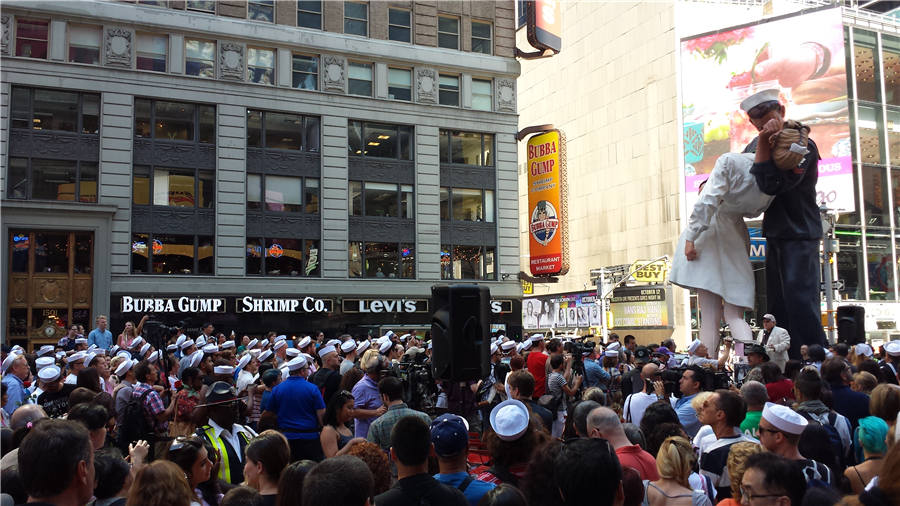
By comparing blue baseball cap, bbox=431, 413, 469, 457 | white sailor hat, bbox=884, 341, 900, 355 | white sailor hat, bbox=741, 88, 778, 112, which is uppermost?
white sailor hat, bbox=741, 88, 778, 112

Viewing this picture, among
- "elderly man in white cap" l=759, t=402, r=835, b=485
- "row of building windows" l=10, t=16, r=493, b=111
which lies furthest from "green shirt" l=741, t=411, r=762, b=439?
"row of building windows" l=10, t=16, r=493, b=111

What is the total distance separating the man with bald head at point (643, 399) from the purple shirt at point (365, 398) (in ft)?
10.4

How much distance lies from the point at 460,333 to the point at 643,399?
225 centimetres

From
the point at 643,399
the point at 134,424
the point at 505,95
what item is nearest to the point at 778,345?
the point at 643,399

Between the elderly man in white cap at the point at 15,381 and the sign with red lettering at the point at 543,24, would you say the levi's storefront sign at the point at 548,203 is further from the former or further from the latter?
the elderly man in white cap at the point at 15,381

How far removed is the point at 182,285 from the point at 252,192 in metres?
5.27

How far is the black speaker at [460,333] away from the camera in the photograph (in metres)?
8.83

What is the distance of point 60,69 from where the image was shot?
1224 inches

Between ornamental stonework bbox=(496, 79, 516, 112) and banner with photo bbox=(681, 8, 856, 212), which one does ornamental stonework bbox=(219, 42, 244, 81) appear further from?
banner with photo bbox=(681, 8, 856, 212)

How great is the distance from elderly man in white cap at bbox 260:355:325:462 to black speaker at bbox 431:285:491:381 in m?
1.65

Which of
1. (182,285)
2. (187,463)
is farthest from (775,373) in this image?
Answer: (182,285)

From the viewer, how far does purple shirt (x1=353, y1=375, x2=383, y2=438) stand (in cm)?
984

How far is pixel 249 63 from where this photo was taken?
34531 millimetres

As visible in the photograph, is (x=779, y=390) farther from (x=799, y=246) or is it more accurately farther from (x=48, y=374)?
(x=48, y=374)
